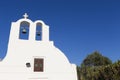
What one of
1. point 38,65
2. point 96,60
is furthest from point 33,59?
point 96,60

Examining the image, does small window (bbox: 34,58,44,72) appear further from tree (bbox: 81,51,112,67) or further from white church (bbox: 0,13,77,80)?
tree (bbox: 81,51,112,67)

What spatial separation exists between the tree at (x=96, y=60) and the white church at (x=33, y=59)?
103 ft

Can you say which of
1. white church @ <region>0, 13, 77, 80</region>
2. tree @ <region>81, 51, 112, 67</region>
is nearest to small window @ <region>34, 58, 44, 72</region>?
white church @ <region>0, 13, 77, 80</region>

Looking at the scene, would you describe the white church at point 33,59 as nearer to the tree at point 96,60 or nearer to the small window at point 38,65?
the small window at point 38,65

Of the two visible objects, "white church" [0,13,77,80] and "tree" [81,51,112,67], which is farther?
"tree" [81,51,112,67]

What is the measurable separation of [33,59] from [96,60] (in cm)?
3372

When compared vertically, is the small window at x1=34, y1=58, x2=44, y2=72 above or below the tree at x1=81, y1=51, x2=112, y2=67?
below

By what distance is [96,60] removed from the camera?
4550 centimetres

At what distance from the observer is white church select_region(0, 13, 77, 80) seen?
1344 centimetres

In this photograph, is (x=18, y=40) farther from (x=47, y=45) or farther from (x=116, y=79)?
(x=116, y=79)

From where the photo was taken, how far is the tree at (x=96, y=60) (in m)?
45.1

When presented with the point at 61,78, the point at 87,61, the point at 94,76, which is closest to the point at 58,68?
the point at 61,78

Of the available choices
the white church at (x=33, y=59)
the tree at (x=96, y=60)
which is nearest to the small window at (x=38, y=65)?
the white church at (x=33, y=59)

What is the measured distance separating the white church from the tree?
103ft
